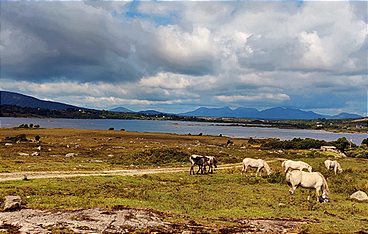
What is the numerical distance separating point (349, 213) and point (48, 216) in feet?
56.3

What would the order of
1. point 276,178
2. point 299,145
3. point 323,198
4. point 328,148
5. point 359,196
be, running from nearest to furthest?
point 323,198
point 359,196
point 276,178
point 328,148
point 299,145

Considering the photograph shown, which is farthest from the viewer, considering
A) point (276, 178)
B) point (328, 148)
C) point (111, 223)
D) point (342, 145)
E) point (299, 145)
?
point (299, 145)

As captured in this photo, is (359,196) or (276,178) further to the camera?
(276,178)

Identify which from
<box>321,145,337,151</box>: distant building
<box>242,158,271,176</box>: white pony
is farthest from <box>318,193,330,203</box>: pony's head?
<box>321,145,337,151</box>: distant building

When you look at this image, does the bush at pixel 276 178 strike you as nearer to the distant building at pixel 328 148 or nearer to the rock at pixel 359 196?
the rock at pixel 359 196

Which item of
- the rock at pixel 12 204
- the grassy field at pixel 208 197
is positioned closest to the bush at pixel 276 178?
the grassy field at pixel 208 197

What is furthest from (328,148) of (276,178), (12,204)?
(12,204)

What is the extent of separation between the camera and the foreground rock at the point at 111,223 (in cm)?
1730

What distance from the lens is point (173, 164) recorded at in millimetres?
53844

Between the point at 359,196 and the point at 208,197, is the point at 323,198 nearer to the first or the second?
the point at 359,196

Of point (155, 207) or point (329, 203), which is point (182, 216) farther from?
point (329, 203)

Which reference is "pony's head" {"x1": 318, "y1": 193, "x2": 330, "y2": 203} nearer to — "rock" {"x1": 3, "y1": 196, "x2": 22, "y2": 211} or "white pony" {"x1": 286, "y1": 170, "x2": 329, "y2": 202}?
"white pony" {"x1": 286, "y1": 170, "x2": 329, "y2": 202}

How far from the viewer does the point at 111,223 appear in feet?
60.1

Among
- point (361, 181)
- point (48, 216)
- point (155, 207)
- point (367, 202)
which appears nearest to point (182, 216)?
point (155, 207)
